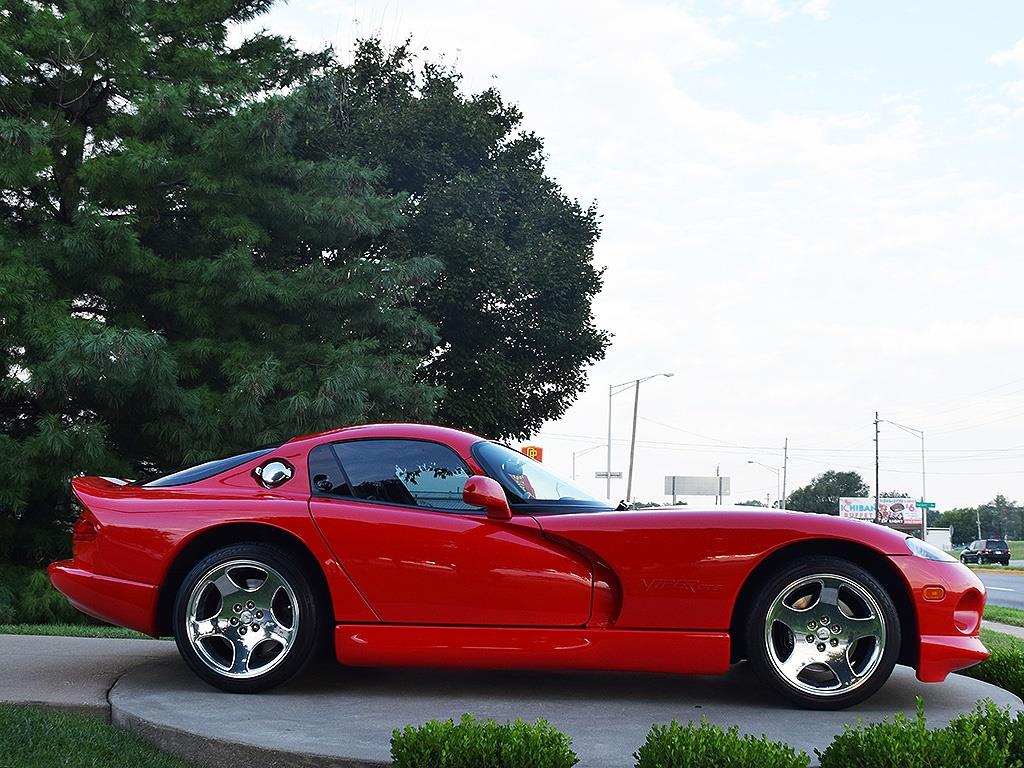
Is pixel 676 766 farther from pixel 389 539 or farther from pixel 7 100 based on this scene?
pixel 7 100

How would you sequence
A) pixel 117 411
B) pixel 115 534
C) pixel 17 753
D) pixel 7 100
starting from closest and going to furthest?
1. pixel 17 753
2. pixel 115 534
3. pixel 117 411
4. pixel 7 100

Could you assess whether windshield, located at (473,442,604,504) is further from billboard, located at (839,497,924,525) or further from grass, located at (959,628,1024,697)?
billboard, located at (839,497,924,525)

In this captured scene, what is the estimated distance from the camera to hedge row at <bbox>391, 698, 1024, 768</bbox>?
371 centimetres

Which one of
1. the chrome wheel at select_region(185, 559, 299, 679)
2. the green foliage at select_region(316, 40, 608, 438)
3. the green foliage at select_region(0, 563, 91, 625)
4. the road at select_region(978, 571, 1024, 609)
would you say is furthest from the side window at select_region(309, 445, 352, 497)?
the road at select_region(978, 571, 1024, 609)

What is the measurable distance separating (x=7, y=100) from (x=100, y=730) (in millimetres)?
13269

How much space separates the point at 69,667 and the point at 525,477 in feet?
9.49

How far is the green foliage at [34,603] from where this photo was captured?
41.8 feet

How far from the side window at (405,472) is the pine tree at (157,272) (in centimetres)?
797

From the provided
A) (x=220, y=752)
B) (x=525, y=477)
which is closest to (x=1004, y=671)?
(x=525, y=477)

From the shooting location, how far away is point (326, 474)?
555cm

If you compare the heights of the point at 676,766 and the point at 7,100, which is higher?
the point at 7,100

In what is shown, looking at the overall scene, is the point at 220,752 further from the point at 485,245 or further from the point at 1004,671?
the point at 485,245

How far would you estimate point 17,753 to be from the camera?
13.8ft

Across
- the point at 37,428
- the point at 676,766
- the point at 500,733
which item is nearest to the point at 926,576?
the point at 676,766
